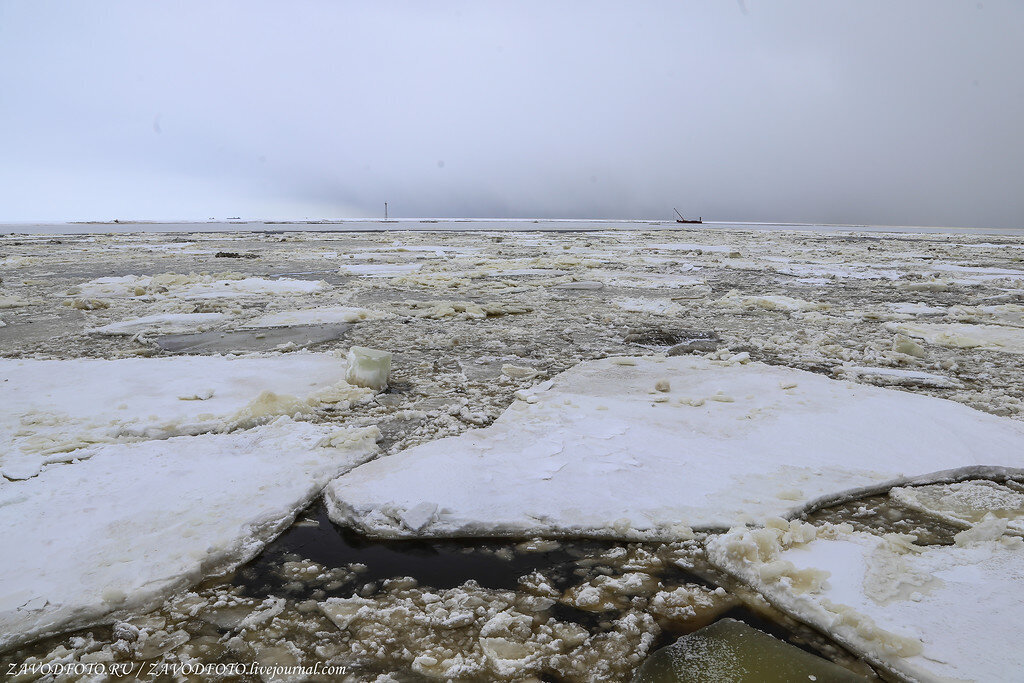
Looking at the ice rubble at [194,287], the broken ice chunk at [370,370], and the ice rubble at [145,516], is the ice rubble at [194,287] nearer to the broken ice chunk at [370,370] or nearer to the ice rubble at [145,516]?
the broken ice chunk at [370,370]

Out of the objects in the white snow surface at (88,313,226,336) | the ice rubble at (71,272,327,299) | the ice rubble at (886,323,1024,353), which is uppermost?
the ice rubble at (71,272,327,299)

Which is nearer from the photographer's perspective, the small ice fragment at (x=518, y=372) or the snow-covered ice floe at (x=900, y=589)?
the snow-covered ice floe at (x=900, y=589)

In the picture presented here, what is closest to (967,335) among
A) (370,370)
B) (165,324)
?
(370,370)

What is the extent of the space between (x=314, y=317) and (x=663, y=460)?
3.23 meters

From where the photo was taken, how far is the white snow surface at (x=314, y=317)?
4125 mm

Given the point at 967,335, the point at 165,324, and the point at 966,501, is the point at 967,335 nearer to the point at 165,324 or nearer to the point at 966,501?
the point at 966,501

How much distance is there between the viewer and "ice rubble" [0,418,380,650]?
1.15m

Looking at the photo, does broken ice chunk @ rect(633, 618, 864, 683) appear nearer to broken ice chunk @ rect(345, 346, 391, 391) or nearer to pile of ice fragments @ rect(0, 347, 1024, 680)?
pile of ice fragments @ rect(0, 347, 1024, 680)

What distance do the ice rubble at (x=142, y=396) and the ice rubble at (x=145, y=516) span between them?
0.14 m

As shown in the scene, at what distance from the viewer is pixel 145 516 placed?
4.77ft

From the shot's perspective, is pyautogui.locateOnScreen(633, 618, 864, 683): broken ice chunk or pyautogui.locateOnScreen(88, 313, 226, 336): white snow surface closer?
pyautogui.locateOnScreen(633, 618, 864, 683): broken ice chunk

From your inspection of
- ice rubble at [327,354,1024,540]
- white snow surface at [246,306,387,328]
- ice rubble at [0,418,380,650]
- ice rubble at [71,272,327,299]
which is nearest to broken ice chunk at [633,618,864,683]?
ice rubble at [327,354,1024,540]

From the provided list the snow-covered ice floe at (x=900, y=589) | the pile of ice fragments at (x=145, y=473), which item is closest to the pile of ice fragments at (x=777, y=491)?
the snow-covered ice floe at (x=900, y=589)

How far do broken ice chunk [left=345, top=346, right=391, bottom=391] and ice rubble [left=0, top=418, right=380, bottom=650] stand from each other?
536mm
